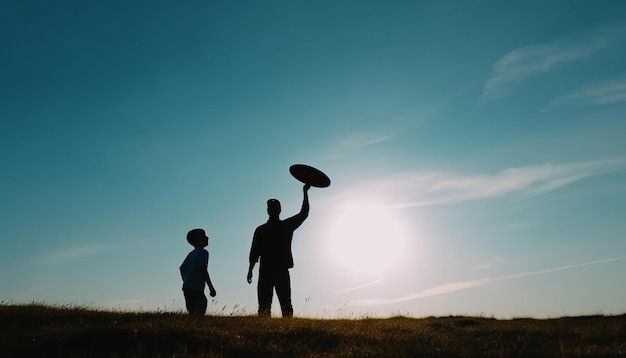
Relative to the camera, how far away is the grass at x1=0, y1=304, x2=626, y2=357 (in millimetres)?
9055

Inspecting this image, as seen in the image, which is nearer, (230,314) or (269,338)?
(269,338)

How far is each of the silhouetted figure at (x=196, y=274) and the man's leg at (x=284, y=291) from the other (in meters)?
1.59

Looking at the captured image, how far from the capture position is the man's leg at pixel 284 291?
46.0 ft

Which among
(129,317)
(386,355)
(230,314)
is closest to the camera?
(386,355)

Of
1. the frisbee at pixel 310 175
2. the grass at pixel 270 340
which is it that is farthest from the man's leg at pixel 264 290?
the frisbee at pixel 310 175

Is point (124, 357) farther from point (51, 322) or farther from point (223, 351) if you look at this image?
point (51, 322)

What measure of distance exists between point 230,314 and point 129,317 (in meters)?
2.39

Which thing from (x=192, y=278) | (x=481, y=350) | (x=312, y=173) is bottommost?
(x=481, y=350)

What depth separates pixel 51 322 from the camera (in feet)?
42.0

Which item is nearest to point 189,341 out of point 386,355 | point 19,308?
point 386,355

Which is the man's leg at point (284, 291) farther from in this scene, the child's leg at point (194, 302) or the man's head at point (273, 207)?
the child's leg at point (194, 302)

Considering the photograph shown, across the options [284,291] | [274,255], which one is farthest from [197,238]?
[284,291]

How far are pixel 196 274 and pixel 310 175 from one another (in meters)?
3.78

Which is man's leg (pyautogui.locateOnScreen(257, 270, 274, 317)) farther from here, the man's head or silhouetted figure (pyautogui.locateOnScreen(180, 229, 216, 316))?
the man's head
